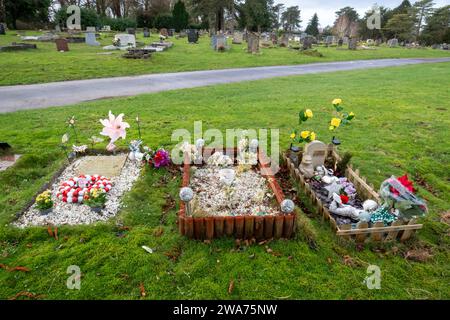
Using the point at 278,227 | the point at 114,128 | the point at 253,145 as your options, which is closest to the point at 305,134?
the point at 253,145

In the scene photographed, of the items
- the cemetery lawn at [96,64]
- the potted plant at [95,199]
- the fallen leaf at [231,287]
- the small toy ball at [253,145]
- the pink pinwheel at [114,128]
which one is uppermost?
the cemetery lawn at [96,64]

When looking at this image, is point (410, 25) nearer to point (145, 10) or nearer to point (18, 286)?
point (145, 10)

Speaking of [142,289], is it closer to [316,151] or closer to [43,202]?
[43,202]

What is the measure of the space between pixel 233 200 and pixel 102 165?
3.16 meters

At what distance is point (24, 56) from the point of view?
20.0 metres

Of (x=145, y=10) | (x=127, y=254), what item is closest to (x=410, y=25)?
(x=145, y=10)

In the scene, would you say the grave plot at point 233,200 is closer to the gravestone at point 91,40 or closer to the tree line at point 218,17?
the gravestone at point 91,40

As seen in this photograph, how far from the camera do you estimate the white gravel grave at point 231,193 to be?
197 inches

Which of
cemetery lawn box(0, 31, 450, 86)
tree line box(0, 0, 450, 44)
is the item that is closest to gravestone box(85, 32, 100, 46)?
cemetery lawn box(0, 31, 450, 86)

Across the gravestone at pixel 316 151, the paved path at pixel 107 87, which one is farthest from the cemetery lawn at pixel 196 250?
the paved path at pixel 107 87

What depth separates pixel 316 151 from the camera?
6117 millimetres

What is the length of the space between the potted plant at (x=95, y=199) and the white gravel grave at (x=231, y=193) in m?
1.59

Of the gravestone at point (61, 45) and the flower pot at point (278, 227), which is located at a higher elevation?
the gravestone at point (61, 45)
